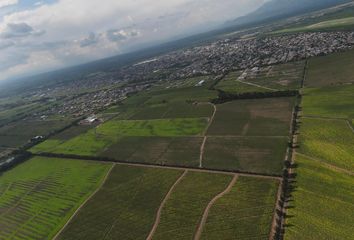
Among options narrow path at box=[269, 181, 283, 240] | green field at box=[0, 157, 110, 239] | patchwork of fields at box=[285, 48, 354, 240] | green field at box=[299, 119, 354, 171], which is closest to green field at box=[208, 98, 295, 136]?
patchwork of fields at box=[285, 48, 354, 240]

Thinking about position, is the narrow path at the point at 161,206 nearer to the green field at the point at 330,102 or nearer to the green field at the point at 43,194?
the green field at the point at 43,194

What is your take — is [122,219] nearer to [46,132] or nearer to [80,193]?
[80,193]

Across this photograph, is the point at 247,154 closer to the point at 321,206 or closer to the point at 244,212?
the point at 244,212

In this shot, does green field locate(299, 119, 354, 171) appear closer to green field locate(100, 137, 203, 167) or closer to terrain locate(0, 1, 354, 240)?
terrain locate(0, 1, 354, 240)

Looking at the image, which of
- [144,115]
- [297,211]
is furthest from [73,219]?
[144,115]

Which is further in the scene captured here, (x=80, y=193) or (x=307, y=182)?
(x=80, y=193)
